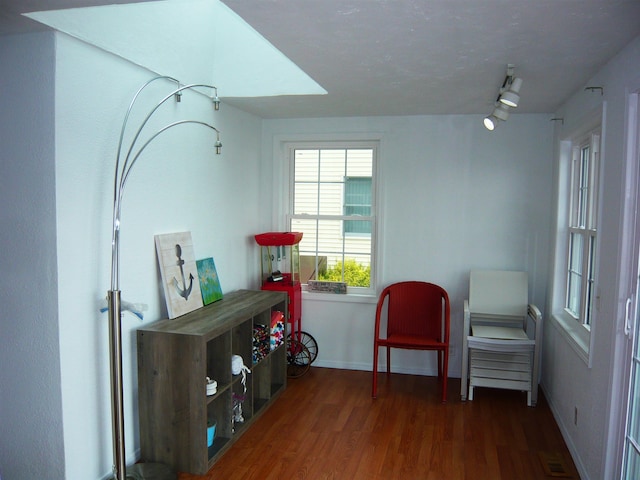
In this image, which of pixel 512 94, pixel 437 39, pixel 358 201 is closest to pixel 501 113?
pixel 512 94

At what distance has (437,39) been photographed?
2508mm

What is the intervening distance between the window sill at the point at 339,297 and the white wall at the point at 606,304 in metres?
1.86

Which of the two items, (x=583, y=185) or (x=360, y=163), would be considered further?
(x=360, y=163)

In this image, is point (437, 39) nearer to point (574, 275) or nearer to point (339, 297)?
point (574, 275)

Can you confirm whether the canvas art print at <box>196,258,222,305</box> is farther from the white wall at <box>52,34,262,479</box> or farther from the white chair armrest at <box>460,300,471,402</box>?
the white chair armrest at <box>460,300,471,402</box>

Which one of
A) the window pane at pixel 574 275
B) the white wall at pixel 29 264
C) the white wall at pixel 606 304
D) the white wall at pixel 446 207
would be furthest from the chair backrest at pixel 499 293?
the white wall at pixel 29 264

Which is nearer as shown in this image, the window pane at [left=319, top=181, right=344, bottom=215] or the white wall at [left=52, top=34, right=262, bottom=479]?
the white wall at [left=52, top=34, right=262, bottom=479]

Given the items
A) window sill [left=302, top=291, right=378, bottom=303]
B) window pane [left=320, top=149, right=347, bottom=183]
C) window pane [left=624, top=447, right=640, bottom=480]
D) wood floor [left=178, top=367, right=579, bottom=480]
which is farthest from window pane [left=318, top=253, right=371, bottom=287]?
window pane [left=624, top=447, right=640, bottom=480]

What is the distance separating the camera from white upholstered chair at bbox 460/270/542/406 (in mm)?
4004

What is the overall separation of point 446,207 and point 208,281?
2173mm

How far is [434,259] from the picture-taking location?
15.4ft

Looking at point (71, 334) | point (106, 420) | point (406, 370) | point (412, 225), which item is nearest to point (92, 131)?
point (71, 334)

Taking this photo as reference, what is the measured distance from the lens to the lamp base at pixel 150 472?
111 inches

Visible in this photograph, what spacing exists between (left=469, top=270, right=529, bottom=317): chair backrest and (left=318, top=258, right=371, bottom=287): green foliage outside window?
968 mm
